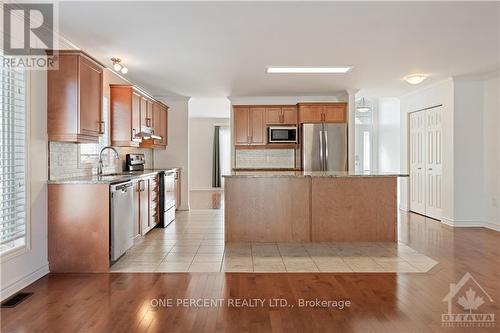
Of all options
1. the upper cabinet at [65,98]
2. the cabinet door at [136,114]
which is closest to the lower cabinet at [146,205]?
the cabinet door at [136,114]

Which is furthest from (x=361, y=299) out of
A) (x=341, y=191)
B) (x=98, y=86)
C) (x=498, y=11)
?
(x=98, y=86)

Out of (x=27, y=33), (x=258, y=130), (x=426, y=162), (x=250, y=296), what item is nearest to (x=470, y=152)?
(x=426, y=162)

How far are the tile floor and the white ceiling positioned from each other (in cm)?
239

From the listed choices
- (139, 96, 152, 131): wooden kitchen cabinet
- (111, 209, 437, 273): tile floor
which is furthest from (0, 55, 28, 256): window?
(139, 96, 152, 131): wooden kitchen cabinet

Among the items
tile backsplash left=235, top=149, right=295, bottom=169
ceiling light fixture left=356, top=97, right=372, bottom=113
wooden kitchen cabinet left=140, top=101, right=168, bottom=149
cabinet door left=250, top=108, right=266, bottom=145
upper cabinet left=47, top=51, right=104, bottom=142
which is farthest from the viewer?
ceiling light fixture left=356, top=97, right=372, bottom=113

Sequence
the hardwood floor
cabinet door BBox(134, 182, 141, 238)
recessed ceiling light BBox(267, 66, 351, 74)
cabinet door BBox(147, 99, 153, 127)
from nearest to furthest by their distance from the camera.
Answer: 1. the hardwood floor
2. cabinet door BBox(134, 182, 141, 238)
3. recessed ceiling light BBox(267, 66, 351, 74)
4. cabinet door BBox(147, 99, 153, 127)

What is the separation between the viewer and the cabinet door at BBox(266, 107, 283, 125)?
25.0ft

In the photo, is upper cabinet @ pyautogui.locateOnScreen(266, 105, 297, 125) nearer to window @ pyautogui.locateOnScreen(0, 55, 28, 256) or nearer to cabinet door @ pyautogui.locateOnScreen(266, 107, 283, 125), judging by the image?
cabinet door @ pyautogui.locateOnScreen(266, 107, 283, 125)

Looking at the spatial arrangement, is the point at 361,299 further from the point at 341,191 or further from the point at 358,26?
the point at 358,26

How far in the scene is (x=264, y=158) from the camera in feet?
26.3

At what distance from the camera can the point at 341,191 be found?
16.3ft

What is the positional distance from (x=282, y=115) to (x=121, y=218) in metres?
4.41

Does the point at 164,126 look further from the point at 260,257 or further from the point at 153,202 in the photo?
the point at 260,257

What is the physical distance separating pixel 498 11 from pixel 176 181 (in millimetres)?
5745
